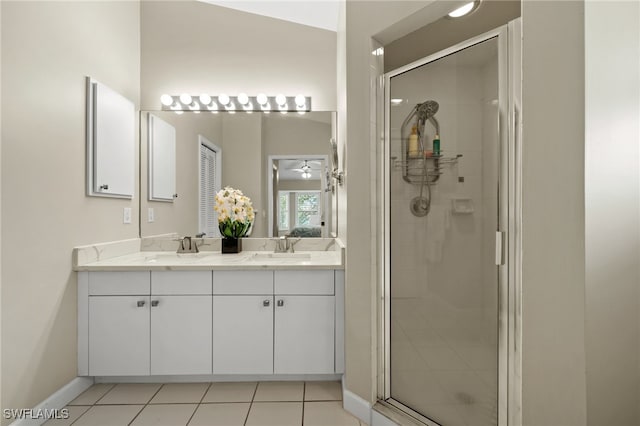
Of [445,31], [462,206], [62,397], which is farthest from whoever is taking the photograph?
[445,31]

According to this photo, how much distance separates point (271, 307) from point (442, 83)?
1514mm

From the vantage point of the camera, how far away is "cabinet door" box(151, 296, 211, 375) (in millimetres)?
2033

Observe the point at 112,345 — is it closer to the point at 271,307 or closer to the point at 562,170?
the point at 271,307

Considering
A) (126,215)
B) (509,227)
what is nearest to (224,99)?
(126,215)

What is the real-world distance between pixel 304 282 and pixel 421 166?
3.13 ft

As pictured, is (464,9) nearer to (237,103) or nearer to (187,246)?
(237,103)

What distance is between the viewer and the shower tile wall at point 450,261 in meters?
1.41

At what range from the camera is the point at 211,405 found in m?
1.92

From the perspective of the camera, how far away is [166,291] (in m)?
2.04

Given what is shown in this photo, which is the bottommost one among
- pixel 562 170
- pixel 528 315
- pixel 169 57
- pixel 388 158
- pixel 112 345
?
pixel 112 345

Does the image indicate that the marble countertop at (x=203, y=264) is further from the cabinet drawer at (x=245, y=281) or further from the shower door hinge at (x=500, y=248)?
the shower door hinge at (x=500, y=248)

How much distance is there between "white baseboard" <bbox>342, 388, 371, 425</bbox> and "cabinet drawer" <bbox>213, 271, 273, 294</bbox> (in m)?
0.71

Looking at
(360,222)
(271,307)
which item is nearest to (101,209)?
(271,307)

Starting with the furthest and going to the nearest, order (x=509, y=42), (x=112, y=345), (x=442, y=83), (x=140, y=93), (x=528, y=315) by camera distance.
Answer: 1. (x=140, y=93)
2. (x=112, y=345)
3. (x=442, y=83)
4. (x=509, y=42)
5. (x=528, y=315)
